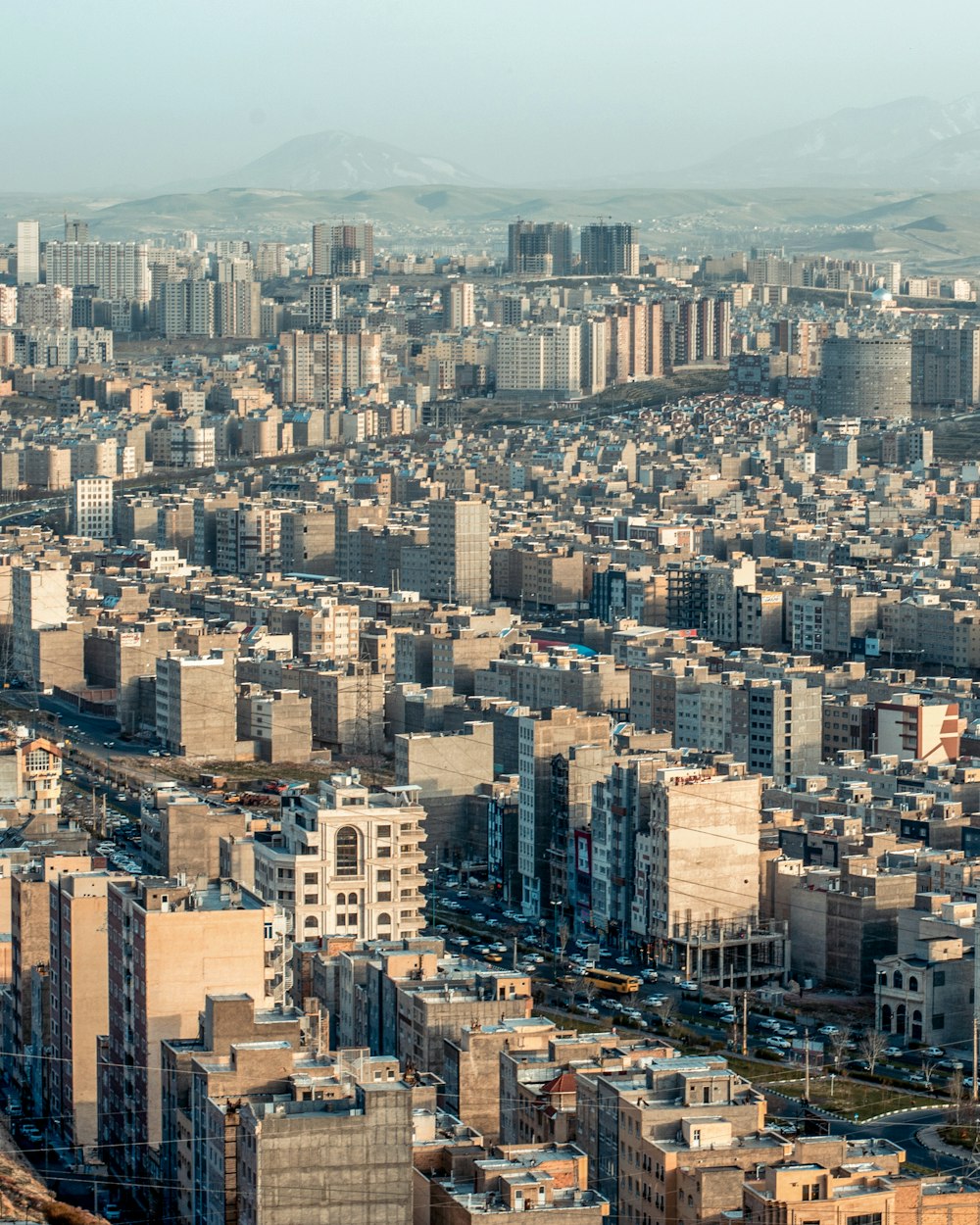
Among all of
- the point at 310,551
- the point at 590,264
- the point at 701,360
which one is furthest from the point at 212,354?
the point at 310,551

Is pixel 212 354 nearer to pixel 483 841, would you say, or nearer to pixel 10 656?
pixel 10 656

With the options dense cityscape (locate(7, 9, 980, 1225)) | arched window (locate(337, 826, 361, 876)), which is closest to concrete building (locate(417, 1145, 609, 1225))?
dense cityscape (locate(7, 9, 980, 1225))

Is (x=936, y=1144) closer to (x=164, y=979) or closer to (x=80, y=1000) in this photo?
(x=164, y=979)

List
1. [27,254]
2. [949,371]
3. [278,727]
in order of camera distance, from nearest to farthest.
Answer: [278,727] → [949,371] → [27,254]

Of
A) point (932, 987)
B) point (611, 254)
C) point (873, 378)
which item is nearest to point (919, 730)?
point (932, 987)

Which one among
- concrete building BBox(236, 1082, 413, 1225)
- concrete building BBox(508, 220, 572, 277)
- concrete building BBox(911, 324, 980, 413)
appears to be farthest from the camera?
concrete building BBox(508, 220, 572, 277)

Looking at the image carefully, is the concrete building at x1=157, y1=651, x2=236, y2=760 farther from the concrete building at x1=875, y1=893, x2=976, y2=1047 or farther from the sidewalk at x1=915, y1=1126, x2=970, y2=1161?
the sidewalk at x1=915, y1=1126, x2=970, y2=1161
